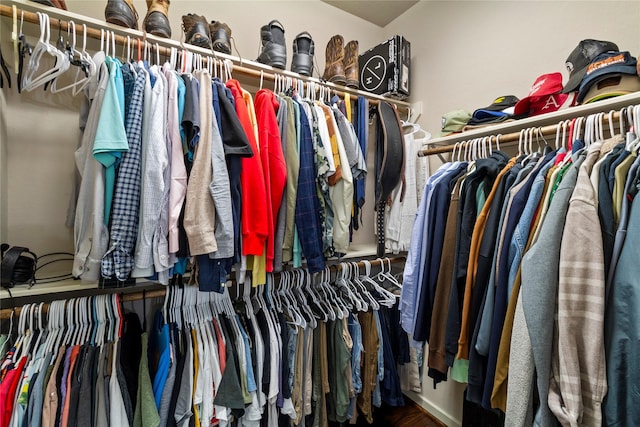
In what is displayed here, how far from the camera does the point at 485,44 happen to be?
1.53m

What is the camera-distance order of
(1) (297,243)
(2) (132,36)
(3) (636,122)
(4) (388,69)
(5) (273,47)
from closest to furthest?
(3) (636,122)
(2) (132,36)
(1) (297,243)
(5) (273,47)
(4) (388,69)

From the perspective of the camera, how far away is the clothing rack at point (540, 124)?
0.84 metres

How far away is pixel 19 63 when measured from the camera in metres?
1.01

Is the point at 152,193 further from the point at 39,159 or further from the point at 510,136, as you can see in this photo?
the point at 510,136

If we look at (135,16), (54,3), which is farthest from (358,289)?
(54,3)

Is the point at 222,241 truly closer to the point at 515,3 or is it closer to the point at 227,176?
the point at 227,176

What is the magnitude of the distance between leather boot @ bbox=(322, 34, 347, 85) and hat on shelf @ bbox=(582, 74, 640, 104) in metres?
1.02

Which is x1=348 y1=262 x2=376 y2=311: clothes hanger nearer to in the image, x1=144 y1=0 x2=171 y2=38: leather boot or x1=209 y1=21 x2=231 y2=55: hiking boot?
x1=209 y1=21 x2=231 y2=55: hiking boot

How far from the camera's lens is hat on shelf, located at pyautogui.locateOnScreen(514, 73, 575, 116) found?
1.05 metres

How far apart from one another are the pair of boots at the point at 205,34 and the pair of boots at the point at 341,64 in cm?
53

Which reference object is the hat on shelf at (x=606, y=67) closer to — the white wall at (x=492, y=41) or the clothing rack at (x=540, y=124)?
the clothing rack at (x=540, y=124)

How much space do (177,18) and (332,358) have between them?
6.13ft

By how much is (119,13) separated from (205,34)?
0.30 m

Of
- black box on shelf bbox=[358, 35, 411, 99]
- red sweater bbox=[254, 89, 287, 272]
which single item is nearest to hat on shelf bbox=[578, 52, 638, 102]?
black box on shelf bbox=[358, 35, 411, 99]
